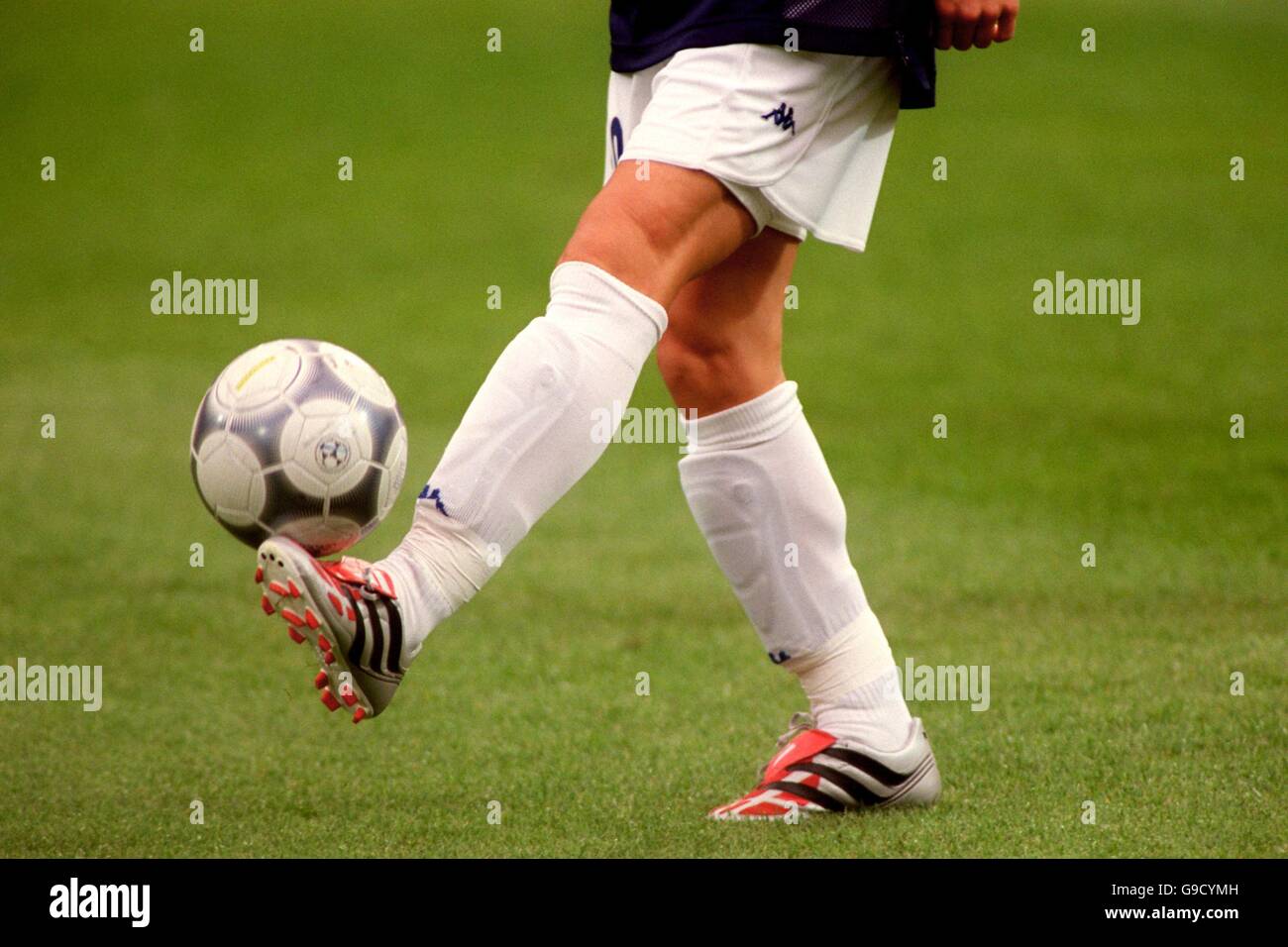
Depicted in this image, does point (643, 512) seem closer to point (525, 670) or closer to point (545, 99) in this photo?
point (525, 670)

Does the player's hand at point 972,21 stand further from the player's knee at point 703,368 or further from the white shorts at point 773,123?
the player's knee at point 703,368

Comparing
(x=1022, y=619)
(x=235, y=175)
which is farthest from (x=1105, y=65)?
(x=1022, y=619)

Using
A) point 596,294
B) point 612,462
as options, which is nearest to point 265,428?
point 596,294

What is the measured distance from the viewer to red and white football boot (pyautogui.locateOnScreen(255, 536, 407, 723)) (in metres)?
2.31

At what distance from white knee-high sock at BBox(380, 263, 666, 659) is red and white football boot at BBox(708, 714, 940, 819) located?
78 cm

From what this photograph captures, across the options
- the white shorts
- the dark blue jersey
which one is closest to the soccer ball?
the white shorts

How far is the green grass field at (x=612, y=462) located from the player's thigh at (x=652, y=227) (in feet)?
2.91

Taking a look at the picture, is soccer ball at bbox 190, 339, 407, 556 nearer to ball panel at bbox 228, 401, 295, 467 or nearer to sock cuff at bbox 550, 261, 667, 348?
ball panel at bbox 228, 401, 295, 467

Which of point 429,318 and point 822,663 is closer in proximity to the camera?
point 822,663

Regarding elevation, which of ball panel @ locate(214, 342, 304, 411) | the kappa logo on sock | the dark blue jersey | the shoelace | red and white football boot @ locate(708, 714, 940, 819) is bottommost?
red and white football boot @ locate(708, 714, 940, 819)

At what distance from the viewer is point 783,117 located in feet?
8.77

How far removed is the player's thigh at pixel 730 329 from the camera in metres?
2.98

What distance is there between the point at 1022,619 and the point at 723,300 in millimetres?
A: 1827
